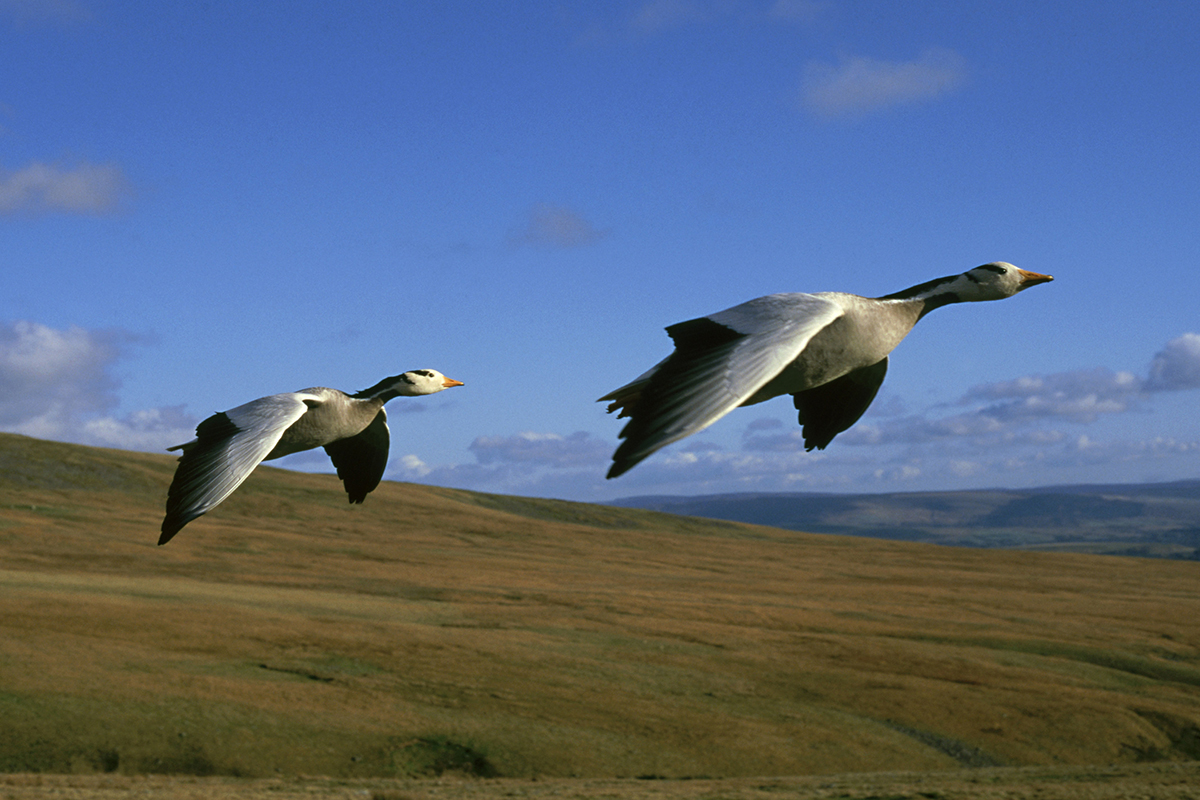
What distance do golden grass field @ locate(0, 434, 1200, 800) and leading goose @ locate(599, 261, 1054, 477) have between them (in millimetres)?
31880

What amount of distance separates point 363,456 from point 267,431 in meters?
0.91

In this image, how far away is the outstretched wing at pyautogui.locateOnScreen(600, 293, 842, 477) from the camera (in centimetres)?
218

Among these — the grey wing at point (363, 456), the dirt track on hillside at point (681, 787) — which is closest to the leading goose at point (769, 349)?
the grey wing at point (363, 456)

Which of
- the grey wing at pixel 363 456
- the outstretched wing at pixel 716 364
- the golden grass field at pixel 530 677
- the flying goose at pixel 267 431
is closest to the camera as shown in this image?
the outstretched wing at pixel 716 364

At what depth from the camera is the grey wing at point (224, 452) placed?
298 cm

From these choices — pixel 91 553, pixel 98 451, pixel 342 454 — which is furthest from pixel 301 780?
pixel 98 451

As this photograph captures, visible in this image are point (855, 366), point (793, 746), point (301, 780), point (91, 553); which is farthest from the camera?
point (91, 553)

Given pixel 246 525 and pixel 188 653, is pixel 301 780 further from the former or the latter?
pixel 246 525

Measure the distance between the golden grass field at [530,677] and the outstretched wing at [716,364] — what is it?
31.9m

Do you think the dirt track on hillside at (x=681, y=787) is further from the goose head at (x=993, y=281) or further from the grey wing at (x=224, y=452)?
the goose head at (x=993, y=281)

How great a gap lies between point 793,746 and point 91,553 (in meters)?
53.6

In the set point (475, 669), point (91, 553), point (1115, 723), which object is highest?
point (91, 553)

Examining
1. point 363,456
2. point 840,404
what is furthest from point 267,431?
point 840,404

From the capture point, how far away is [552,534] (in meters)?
118
